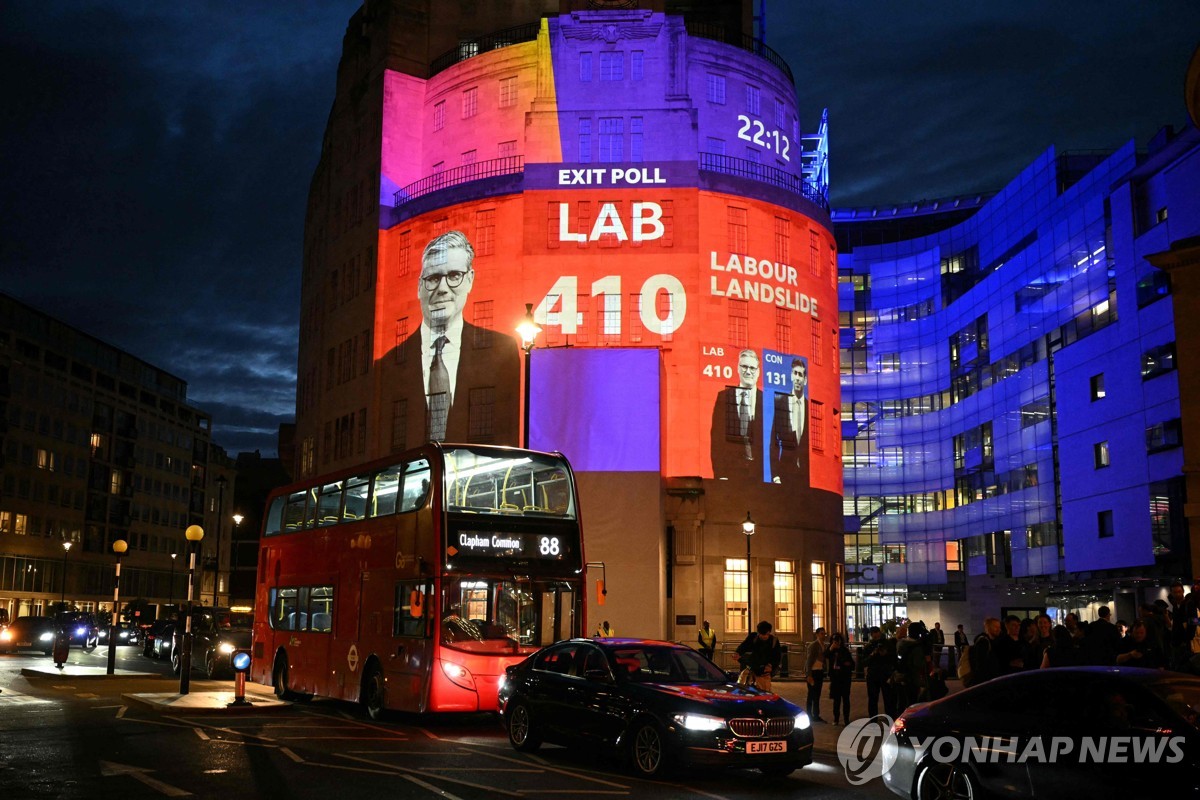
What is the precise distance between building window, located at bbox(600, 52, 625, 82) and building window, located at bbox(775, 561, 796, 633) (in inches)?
853

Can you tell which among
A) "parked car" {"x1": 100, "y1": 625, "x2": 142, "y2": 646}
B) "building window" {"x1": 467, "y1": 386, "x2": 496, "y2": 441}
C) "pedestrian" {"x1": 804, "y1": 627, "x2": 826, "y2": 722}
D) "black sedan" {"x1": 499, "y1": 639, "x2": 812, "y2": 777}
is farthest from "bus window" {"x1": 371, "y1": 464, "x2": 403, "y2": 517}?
"parked car" {"x1": 100, "y1": 625, "x2": 142, "y2": 646}

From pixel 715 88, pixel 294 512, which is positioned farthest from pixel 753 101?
pixel 294 512

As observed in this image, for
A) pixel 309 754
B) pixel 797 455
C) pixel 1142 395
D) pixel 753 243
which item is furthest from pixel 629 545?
pixel 1142 395

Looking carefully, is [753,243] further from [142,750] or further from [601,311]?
[142,750]

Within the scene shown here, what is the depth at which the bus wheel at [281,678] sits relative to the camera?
80.5 ft

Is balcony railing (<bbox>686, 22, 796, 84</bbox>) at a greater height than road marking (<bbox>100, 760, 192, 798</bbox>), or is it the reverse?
balcony railing (<bbox>686, 22, 796, 84</bbox>)

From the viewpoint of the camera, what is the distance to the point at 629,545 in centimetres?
3662

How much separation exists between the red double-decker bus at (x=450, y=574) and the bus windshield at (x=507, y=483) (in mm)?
22

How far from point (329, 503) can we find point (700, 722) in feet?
40.2

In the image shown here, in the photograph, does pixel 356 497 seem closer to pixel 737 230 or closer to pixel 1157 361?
pixel 737 230

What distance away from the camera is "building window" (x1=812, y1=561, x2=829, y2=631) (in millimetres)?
47188

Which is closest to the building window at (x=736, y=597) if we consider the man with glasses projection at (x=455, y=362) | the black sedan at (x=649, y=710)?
the man with glasses projection at (x=455, y=362)

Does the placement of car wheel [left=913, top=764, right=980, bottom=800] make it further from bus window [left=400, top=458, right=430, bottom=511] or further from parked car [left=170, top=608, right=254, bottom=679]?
parked car [left=170, top=608, right=254, bottom=679]

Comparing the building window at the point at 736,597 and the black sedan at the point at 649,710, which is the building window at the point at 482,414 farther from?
the black sedan at the point at 649,710
